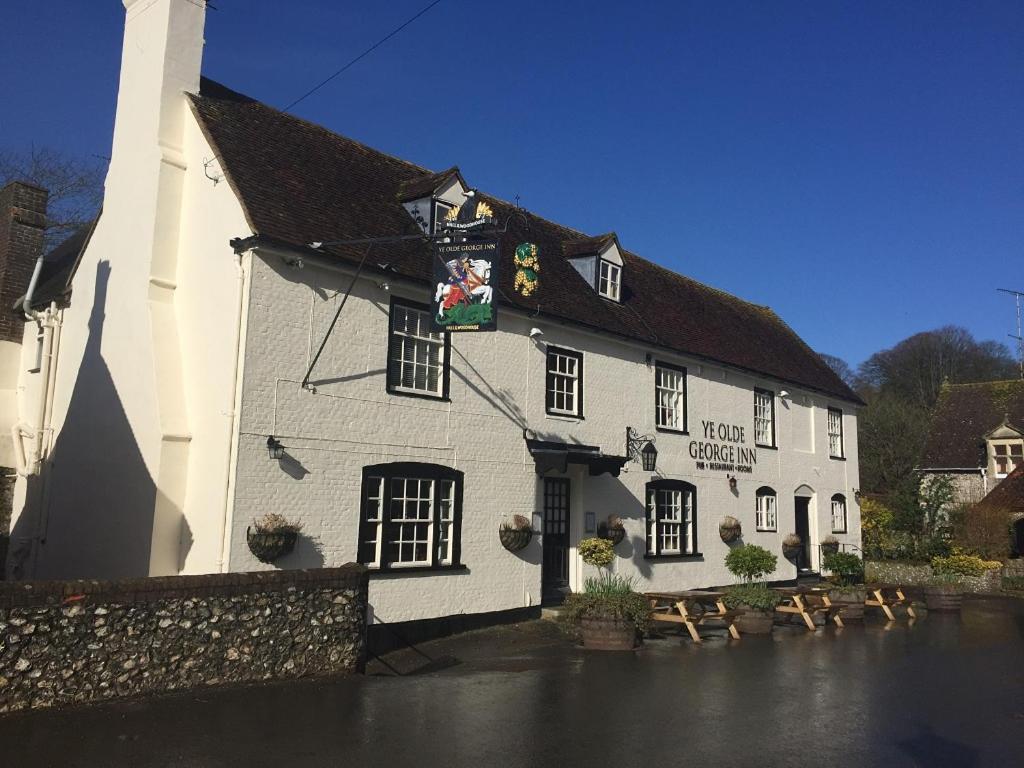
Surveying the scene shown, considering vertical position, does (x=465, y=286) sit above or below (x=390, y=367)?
above

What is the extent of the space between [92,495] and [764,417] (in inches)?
663

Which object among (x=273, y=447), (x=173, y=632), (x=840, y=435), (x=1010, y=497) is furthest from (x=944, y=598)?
(x=173, y=632)

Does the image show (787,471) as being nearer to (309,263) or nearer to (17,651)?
(309,263)

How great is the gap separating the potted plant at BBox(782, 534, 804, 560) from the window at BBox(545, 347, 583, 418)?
29.8ft

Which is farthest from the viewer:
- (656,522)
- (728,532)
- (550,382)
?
(728,532)

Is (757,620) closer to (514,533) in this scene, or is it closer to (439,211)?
(514,533)

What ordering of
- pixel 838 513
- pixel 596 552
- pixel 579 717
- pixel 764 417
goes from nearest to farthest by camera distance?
pixel 579 717, pixel 596 552, pixel 764 417, pixel 838 513

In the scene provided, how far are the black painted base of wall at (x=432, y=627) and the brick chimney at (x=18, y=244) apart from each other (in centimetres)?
1061

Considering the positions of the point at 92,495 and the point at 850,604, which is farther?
the point at 850,604

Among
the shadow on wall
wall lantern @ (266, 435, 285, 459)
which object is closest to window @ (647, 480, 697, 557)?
wall lantern @ (266, 435, 285, 459)

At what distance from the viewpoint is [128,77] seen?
1519 cm

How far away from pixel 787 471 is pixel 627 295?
751 centimetres

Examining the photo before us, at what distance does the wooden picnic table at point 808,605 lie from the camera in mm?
16391

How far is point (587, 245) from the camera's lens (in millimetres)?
19953
